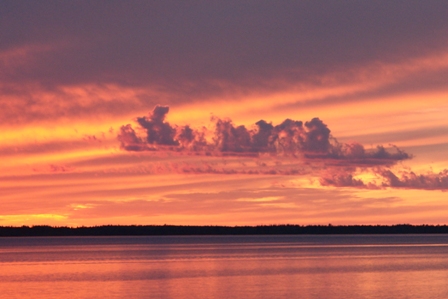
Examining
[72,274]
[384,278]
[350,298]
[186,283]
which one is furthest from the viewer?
[72,274]

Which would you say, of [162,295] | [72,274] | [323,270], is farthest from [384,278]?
[72,274]

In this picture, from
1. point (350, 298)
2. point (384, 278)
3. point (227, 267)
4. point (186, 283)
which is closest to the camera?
point (350, 298)

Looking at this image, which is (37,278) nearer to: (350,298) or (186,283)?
(186,283)

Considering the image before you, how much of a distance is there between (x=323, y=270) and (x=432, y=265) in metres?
14.0

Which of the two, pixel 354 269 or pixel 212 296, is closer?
pixel 212 296

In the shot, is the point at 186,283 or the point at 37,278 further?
the point at 37,278

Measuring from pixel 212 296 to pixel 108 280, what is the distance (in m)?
15.3

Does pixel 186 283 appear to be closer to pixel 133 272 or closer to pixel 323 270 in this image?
pixel 133 272

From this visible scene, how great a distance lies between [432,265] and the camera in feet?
260

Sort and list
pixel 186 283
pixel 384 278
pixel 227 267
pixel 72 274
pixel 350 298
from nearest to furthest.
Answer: pixel 350 298 < pixel 186 283 < pixel 384 278 < pixel 72 274 < pixel 227 267

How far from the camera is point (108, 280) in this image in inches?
2438

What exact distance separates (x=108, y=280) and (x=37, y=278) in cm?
684

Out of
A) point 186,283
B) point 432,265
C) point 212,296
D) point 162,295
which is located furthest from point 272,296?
point 432,265

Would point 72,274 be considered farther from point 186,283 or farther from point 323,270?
point 323,270
